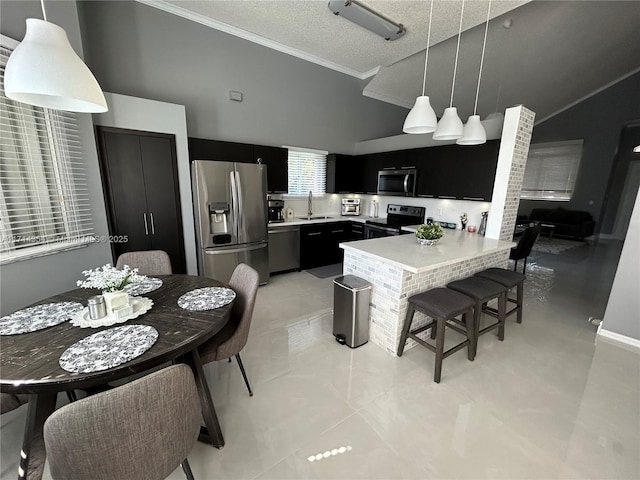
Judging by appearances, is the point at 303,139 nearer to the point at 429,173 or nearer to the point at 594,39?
the point at 429,173

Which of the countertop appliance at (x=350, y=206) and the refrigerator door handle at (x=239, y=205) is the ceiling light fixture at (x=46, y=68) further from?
the countertop appliance at (x=350, y=206)

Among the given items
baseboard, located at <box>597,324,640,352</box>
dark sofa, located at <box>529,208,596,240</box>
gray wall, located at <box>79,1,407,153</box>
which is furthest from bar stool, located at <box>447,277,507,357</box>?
dark sofa, located at <box>529,208,596,240</box>

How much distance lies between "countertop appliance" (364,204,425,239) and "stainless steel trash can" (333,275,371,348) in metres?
2.10

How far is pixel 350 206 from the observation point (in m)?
5.55

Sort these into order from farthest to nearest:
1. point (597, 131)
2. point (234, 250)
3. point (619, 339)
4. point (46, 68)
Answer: point (597, 131)
point (234, 250)
point (619, 339)
point (46, 68)

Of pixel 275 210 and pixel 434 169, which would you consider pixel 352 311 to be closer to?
pixel 275 210

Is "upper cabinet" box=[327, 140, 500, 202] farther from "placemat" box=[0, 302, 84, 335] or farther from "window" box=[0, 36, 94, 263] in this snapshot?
"placemat" box=[0, 302, 84, 335]

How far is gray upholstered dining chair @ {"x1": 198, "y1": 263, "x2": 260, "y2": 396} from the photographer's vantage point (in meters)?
1.79

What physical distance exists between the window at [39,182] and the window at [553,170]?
429 inches

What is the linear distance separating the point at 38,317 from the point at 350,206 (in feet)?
15.7

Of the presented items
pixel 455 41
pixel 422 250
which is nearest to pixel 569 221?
pixel 455 41

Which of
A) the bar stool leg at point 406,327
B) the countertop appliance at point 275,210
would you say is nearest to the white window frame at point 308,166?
the countertop appliance at point 275,210

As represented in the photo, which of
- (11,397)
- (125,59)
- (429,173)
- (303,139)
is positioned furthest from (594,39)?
(11,397)

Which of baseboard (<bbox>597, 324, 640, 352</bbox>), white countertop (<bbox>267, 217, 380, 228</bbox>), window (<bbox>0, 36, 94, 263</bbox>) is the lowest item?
baseboard (<bbox>597, 324, 640, 352</bbox>)
